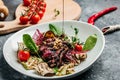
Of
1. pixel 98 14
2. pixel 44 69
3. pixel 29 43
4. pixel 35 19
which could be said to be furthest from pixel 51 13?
pixel 44 69

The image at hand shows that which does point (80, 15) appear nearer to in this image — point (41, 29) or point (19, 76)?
point (41, 29)

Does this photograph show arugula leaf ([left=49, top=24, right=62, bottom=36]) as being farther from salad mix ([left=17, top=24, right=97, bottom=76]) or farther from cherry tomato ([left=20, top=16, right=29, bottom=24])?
cherry tomato ([left=20, top=16, right=29, bottom=24])

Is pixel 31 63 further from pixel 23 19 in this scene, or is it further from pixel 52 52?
pixel 23 19

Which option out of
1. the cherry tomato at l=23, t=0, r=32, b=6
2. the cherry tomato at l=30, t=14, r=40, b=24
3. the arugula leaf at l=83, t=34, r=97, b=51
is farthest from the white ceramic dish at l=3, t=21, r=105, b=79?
the cherry tomato at l=23, t=0, r=32, b=6

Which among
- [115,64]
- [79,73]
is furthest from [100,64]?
[79,73]

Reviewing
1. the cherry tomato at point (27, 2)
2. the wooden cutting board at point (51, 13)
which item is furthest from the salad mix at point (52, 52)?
the cherry tomato at point (27, 2)

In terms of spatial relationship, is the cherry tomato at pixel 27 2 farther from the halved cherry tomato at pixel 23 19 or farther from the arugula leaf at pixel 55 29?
the arugula leaf at pixel 55 29

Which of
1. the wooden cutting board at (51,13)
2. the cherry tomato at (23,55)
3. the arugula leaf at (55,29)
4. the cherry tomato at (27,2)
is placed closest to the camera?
the cherry tomato at (23,55)
